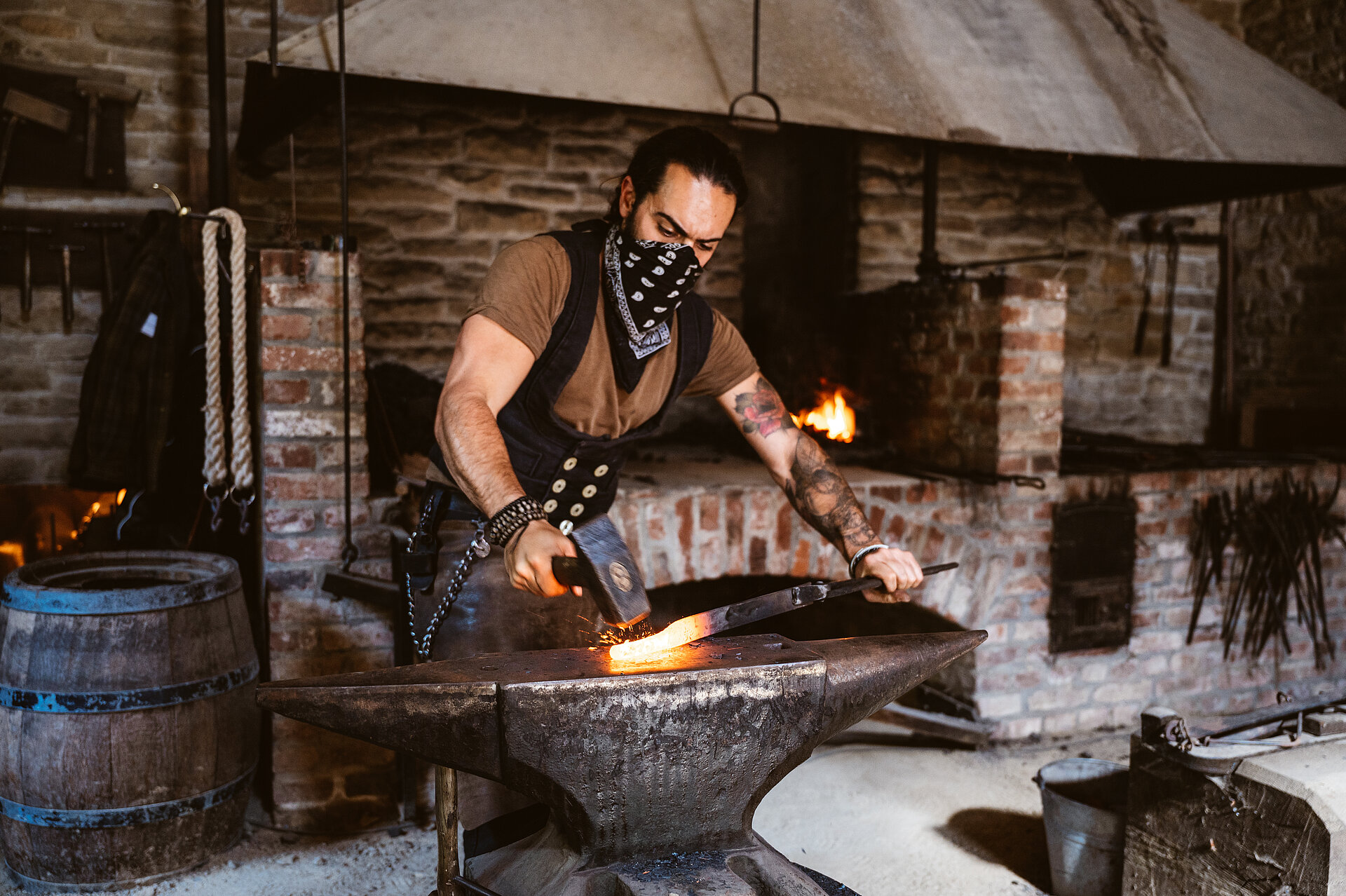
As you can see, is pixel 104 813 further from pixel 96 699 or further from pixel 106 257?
pixel 106 257

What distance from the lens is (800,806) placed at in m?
2.96

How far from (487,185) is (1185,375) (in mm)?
3611

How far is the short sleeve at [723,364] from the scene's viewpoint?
2.28 meters

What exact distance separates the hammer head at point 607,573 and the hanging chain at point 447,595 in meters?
0.47

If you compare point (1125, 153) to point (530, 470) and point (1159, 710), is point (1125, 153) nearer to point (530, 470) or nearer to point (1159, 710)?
point (1159, 710)

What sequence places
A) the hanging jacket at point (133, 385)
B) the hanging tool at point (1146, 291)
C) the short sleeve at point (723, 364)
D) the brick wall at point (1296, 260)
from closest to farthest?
the short sleeve at point (723, 364) → the hanging jacket at point (133, 385) → the brick wall at point (1296, 260) → the hanging tool at point (1146, 291)

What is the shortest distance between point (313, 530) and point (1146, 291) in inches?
162

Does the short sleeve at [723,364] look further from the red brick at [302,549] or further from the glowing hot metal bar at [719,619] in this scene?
the red brick at [302,549]

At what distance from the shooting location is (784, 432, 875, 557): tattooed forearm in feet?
7.11

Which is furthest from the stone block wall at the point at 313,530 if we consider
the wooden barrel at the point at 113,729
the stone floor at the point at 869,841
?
the wooden barrel at the point at 113,729

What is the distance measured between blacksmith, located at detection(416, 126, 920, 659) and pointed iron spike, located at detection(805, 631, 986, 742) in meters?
0.25

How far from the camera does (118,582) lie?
2650 millimetres

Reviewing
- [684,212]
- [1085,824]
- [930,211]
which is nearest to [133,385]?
[684,212]

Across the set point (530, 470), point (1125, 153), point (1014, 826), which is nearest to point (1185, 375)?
point (1125, 153)
